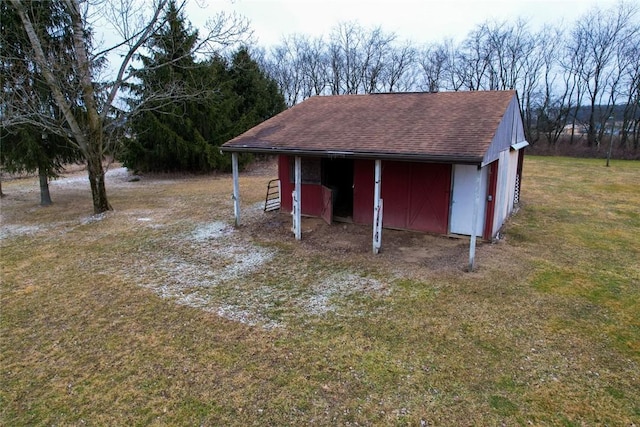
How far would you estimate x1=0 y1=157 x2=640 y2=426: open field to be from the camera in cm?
391

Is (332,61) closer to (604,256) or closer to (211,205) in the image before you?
(211,205)

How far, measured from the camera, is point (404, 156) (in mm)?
7387

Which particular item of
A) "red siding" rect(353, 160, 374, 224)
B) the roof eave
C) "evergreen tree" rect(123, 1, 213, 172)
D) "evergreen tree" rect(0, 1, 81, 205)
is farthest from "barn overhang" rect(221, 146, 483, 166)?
"evergreen tree" rect(123, 1, 213, 172)

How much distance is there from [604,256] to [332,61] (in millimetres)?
36485

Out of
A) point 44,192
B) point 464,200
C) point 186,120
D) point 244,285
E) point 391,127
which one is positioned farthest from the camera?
point 186,120

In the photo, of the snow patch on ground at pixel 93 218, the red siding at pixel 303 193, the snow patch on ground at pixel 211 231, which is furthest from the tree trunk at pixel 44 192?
the red siding at pixel 303 193

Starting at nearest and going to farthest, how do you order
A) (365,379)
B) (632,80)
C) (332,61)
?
1. (365,379)
2. (632,80)
3. (332,61)

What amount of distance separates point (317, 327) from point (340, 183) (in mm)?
6764

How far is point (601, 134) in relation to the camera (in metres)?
33.2

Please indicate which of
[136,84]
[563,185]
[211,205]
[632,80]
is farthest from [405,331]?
[632,80]

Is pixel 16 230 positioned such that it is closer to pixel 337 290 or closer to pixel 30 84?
pixel 30 84

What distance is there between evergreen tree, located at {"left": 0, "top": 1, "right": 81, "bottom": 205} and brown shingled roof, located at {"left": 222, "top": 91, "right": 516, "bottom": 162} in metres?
6.83

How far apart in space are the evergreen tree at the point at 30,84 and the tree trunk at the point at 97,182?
1.47 m

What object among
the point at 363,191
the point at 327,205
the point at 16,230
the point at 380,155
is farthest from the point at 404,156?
the point at 16,230
